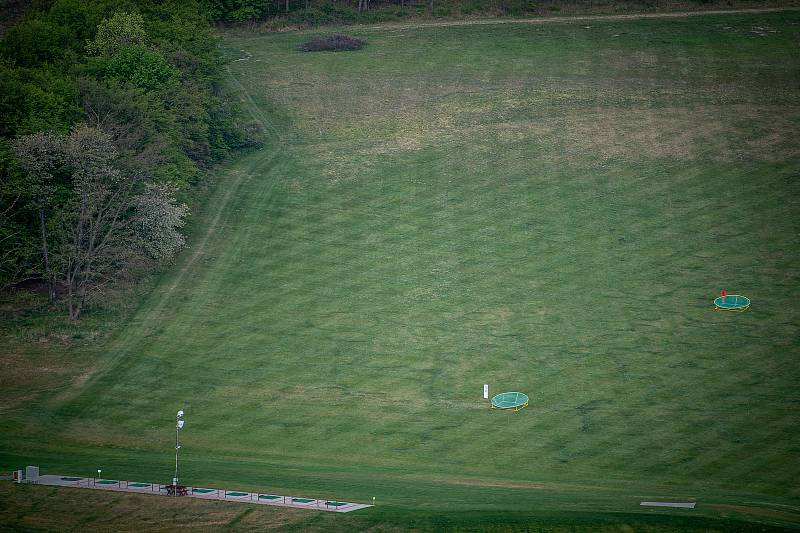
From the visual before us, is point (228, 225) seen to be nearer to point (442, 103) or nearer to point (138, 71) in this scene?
point (138, 71)

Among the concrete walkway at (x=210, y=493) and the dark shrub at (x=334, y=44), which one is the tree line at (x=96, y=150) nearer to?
the concrete walkway at (x=210, y=493)

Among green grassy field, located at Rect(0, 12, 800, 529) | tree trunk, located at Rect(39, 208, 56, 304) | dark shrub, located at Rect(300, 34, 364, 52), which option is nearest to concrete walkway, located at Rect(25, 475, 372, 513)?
green grassy field, located at Rect(0, 12, 800, 529)

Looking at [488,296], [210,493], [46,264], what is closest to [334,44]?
[488,296]

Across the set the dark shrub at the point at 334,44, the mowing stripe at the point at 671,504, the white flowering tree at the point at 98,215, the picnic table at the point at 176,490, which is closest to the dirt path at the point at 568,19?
the dark shrub at the point at 334,44

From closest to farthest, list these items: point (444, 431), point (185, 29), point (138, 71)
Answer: point (444, 431), point (138, 71), point (185, 29)

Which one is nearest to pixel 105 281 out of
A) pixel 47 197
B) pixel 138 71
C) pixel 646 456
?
pixel 47 197
